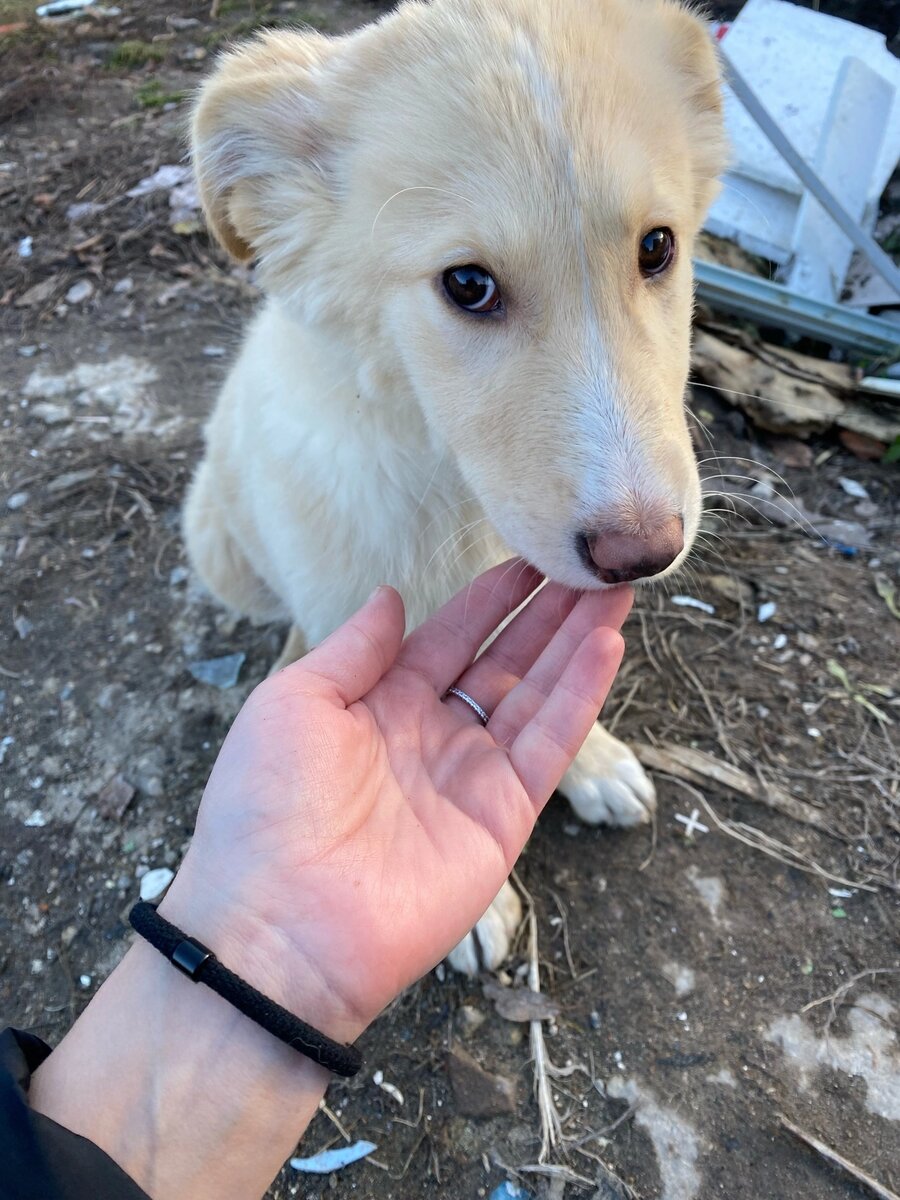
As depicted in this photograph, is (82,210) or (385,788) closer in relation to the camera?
(385,788)

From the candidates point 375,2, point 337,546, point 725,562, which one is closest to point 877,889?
point 725,562

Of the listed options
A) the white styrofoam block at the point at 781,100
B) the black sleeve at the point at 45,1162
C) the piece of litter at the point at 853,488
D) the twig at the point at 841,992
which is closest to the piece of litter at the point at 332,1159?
the black sleeve at the point at 45,1162

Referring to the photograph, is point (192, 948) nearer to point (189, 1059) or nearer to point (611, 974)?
point (189, 1059)

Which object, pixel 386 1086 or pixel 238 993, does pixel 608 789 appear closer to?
pixel 386 1086

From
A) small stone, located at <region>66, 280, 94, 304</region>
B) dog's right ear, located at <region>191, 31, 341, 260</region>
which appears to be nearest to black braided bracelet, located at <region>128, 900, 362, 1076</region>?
dog's right ear, located at <region>191, 31, 341, 260</region>

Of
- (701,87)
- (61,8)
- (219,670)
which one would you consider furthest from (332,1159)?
(61,8)

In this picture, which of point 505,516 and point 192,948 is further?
point 505,516
